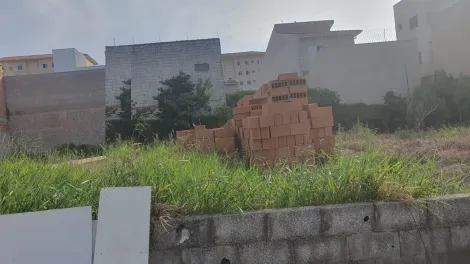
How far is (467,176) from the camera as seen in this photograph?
3572 mm

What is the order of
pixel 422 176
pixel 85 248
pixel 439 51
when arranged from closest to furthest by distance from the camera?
1. pixel 85 248
2. pixel 422 176
3. pixel 439 51

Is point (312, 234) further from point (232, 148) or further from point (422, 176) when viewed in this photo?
point (232, 148)

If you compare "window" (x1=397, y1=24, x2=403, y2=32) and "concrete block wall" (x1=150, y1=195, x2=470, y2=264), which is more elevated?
"window" (x1=397, y1=24, x2=403, y2=32)

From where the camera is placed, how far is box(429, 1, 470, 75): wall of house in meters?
18.6

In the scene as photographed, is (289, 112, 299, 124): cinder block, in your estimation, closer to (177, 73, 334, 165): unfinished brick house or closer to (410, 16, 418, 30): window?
(177, 73, 334, 165): unfinished brick house

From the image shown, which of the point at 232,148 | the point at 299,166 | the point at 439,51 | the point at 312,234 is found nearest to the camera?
the point at 312,234

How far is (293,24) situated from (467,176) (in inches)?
928

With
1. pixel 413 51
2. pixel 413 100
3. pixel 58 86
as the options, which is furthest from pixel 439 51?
pixel 58 86

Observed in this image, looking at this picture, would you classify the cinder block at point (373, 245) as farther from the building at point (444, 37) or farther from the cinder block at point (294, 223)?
the building at point (444, 37)

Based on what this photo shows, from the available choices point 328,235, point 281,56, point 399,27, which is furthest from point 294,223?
point 399,27

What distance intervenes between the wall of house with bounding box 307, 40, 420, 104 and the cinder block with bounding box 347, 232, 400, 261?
56.4 ft

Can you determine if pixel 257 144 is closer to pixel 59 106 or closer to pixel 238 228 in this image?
pixel 238 228

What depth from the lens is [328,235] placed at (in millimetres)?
2543

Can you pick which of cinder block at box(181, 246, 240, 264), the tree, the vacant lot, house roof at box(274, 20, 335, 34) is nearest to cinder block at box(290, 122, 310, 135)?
the vacant lot
